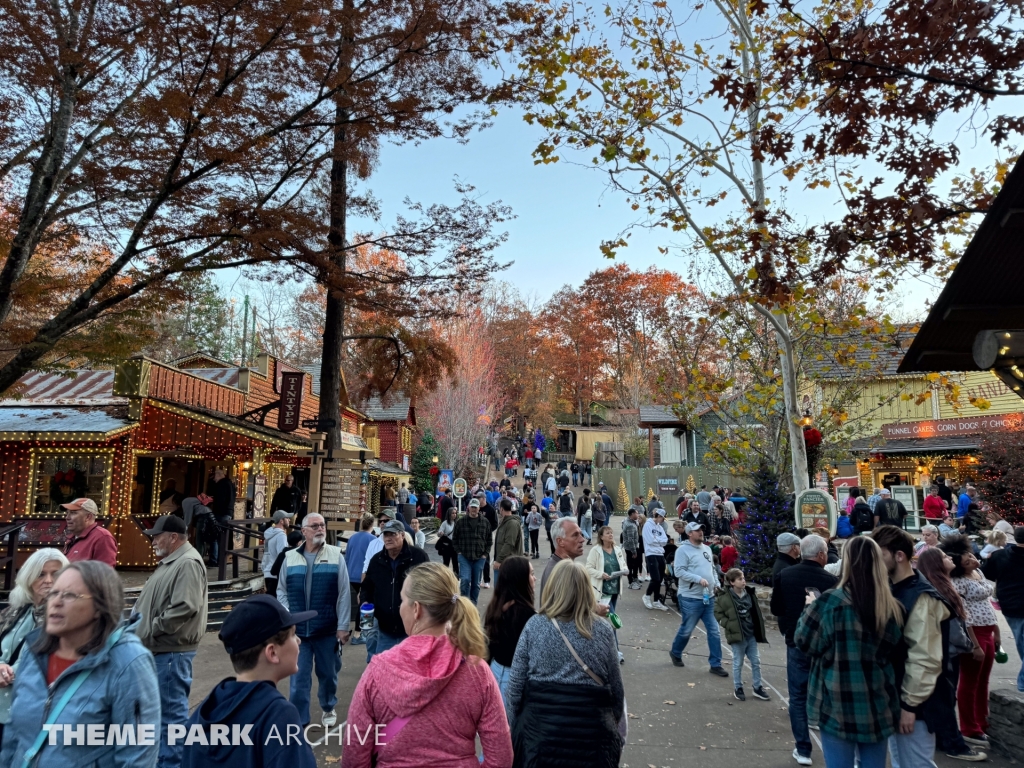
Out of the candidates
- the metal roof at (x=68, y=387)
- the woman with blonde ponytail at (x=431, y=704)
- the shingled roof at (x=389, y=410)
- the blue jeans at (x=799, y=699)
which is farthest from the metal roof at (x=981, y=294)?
the shingled roof at (x=389, y=410)

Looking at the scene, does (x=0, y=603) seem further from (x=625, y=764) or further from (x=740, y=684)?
(x=740, y=684)

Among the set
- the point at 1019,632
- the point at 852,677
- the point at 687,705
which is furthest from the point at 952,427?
the point at 852,677

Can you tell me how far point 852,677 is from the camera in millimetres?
3617

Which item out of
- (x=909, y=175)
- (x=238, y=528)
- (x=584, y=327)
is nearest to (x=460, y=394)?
(x=584, y=327)

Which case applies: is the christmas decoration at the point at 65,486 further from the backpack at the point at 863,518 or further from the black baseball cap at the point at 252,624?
the backpack at the point at 863,518

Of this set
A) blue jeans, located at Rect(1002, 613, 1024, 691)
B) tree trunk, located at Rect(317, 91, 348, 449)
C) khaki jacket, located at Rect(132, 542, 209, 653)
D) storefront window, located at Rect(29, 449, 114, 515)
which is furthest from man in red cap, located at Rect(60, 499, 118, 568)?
storefront window, located at Rect(29, 449, 114, 515)

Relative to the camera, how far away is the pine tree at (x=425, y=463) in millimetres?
31953

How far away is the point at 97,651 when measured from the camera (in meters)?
2.58

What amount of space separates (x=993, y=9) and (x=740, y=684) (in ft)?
21.3

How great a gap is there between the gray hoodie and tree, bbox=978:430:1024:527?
13.1 m

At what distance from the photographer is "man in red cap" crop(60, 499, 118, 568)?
5.66m

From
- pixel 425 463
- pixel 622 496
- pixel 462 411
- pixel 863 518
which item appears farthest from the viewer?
pixel 462 411

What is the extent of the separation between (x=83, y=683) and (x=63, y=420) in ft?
46.7

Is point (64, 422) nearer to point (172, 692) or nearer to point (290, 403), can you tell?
point (290, 403)
